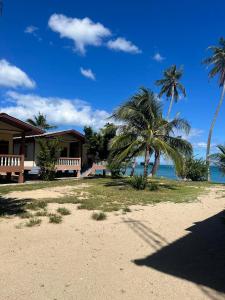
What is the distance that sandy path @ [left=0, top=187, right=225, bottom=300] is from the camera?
4551 mm

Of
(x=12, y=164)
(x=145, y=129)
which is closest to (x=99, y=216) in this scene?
(x=145, y=129)

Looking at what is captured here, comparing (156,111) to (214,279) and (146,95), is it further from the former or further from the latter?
(214,279)

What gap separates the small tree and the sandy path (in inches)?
542

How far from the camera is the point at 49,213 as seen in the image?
9555 millimetres

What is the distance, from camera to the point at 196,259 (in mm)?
5992

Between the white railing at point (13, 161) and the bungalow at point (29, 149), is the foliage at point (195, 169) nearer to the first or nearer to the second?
the bungalow at point (29, 149)

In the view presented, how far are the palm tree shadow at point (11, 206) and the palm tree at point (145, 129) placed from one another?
7.05 m

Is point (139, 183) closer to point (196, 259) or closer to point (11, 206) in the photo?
point (11, 206)

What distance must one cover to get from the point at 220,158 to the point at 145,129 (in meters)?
5.68

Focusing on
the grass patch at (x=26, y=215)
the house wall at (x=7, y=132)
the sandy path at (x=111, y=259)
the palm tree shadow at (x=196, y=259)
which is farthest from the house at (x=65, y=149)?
the palm tree shadow at (x=196, y=259)

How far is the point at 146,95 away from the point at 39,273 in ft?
49.1

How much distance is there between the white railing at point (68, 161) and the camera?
2527cm

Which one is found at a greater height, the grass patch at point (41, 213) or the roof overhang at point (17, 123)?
the roof overhang at point (17, 123)

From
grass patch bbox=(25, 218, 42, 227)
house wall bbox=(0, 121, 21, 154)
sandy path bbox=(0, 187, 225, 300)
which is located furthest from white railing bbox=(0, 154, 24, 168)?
grass patch bbox=(25, 218, 42, 227)
